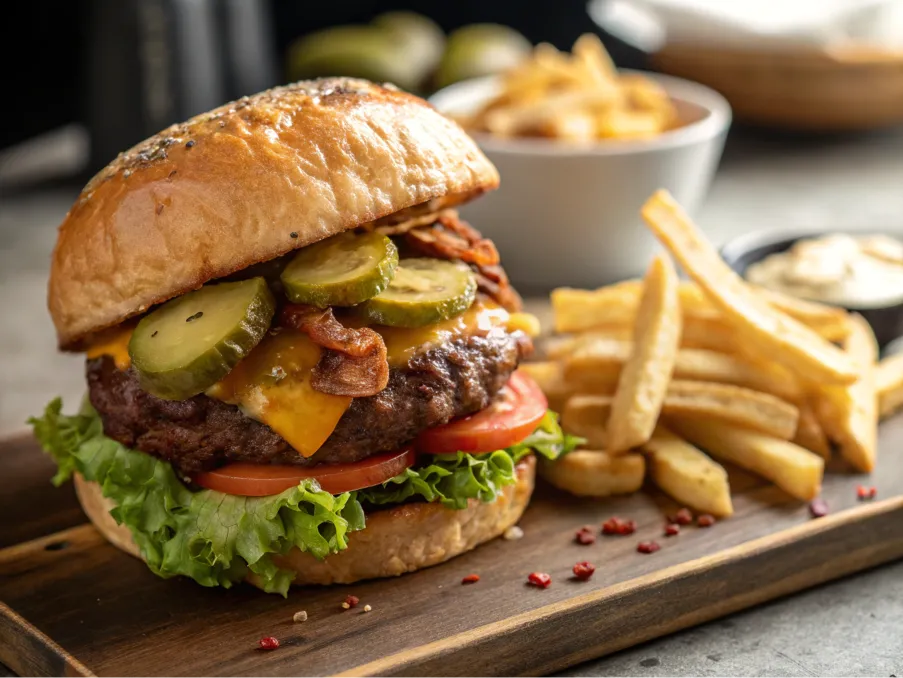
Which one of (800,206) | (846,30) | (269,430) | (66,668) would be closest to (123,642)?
(66,668)

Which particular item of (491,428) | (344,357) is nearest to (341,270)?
(344,357)

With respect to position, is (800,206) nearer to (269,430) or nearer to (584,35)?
(584,35)

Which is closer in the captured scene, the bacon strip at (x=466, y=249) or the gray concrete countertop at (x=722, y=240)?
the gray concrete countertop at (x=722, y=240)

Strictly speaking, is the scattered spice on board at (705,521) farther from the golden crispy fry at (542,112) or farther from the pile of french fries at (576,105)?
the golden crispy fry at (542,112)

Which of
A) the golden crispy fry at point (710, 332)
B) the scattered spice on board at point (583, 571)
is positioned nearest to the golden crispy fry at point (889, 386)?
the golden crispy fry at point (710, 332)

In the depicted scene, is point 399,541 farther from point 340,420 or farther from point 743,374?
point 743,374

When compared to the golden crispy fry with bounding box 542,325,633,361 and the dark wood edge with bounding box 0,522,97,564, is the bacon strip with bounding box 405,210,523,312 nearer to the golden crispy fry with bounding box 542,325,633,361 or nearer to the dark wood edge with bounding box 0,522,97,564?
the golden crispy fry with bounding box 542,325,633,361

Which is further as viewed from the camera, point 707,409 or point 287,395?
point 707,409
